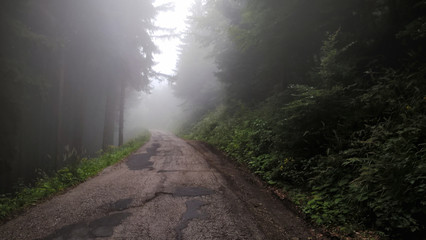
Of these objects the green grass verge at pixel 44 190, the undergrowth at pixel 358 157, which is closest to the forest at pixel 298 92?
the undergrowth at pixel 358 157

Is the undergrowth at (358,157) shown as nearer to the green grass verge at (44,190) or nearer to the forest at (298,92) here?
the forest at (298,92)

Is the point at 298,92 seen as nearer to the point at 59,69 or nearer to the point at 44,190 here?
the point at 44,190

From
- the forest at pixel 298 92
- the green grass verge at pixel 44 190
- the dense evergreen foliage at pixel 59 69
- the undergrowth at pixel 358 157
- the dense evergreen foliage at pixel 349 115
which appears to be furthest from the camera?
the dense evergreen foliage at pixel 59 69

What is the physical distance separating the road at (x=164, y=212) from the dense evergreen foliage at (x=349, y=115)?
784mm

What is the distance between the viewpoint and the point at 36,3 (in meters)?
9.21

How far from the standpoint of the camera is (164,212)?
402cm

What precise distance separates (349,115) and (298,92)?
9.59ft

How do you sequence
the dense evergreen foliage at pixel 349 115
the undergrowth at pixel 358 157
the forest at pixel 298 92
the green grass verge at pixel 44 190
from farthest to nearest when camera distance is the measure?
the green grass verge at pixel 44 190
the forest at pixel 298 92
the dense evergreen foliage at pixel 349 115
the undergrowth at pixel 358 157

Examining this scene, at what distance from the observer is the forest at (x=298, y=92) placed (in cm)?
360

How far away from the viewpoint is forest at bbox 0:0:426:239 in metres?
3.60

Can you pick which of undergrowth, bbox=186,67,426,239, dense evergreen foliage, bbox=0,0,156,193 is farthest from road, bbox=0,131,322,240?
dense evergreen foliage, bbox=0,0,156,193

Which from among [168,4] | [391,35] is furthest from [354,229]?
[168,4]

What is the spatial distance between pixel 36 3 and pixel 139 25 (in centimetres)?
792

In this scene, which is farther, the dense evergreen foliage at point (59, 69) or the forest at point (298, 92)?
the dense evergreen foliage at point (59, 69)
